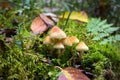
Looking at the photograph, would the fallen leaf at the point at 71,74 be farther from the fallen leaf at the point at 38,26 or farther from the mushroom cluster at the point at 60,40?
the fallen leaf at the point at 38,26

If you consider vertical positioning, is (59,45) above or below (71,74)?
above

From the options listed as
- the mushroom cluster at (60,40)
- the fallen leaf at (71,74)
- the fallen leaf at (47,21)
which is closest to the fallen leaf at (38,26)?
the fallen leaf at (47,21)

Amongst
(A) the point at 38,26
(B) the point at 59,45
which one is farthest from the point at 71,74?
(A) the point at 38,26

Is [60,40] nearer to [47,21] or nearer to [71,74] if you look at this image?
[71,74]

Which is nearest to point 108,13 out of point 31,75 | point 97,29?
point 97,29

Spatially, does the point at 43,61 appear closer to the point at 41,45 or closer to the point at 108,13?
the point at 41,45

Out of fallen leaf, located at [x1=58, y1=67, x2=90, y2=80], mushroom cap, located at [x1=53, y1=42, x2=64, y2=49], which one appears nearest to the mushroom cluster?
mushroom cap, located at [x1=53, y1=42, x2=64, y2=49]
